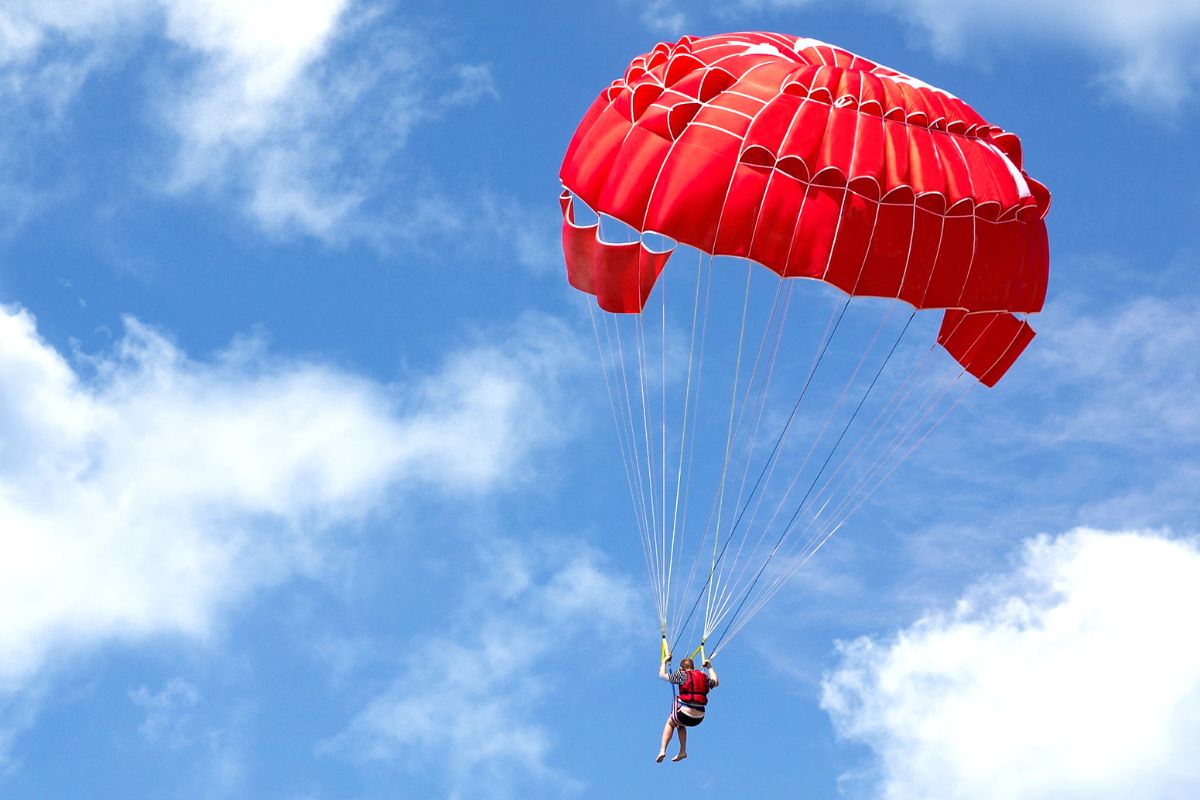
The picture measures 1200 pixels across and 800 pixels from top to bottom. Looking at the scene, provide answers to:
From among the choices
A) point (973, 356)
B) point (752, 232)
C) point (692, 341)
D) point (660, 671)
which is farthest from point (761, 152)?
point (660, 671)

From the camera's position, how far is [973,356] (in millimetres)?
33938

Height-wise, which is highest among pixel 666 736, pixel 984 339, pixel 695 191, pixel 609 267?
pixel 609 267

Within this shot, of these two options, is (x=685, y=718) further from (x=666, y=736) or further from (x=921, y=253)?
(x=921, y=253)

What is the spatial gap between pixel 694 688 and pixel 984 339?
7954mm

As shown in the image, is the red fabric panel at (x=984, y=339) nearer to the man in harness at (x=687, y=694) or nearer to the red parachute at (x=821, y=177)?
the red parachute at (x=821, y=177)

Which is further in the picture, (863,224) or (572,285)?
(572,285)

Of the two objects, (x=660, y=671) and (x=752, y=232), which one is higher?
(x=752, y=232)

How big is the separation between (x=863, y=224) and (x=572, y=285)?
218 inches

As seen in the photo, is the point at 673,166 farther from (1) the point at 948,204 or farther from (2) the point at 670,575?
(2) the point at 670,575

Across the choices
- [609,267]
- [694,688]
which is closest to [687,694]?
[694,688]

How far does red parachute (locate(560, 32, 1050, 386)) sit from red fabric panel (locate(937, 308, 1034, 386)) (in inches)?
33.1

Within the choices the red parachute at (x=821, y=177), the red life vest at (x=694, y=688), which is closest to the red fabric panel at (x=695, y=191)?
the red parachute at (x=821, y=177)

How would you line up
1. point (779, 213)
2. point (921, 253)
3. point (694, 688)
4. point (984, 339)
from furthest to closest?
point (984, 339) → point (921, 253) → point (779, 213) → point (694, 688)

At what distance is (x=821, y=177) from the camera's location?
1220 inches
